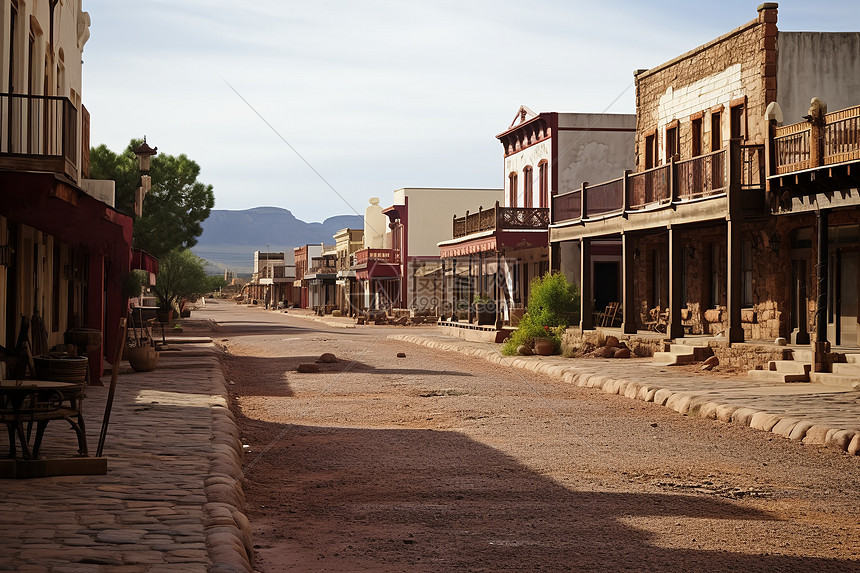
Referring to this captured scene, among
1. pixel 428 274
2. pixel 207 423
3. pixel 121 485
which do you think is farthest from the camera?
pixel 428 274

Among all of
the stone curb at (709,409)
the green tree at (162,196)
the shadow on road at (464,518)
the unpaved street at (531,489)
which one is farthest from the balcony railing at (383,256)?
the shadow on road at (464,518)

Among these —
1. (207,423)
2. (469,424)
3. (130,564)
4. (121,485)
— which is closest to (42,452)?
(121,485)

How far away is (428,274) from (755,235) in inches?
1412

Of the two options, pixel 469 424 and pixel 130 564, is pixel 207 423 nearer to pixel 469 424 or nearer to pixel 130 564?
pixel 469 424

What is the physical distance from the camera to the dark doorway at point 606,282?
116ft

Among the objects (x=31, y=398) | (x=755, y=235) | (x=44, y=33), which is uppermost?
(x=44, y=33)

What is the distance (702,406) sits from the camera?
14367 mm

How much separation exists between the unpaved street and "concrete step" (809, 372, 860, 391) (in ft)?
11.5

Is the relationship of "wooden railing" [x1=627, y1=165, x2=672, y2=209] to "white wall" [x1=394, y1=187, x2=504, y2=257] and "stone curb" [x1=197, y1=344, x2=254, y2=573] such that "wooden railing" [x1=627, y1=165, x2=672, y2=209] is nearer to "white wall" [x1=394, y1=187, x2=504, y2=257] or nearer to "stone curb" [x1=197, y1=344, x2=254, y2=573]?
"stone curb" [x1=197, y1=344, x2=254, y2=573]

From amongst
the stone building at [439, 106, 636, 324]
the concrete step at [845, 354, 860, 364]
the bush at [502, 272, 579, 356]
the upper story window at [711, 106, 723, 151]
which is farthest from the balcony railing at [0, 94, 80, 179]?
the stone building at [439, 106, 636, 324]

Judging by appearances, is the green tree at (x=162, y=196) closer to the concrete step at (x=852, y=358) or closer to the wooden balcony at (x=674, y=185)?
the wooden balcony at (x=674, y=185)

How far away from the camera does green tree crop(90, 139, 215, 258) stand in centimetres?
3819

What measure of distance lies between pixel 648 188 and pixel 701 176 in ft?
8.05

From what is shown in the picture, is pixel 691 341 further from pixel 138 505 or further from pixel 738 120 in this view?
pixel 138 505
